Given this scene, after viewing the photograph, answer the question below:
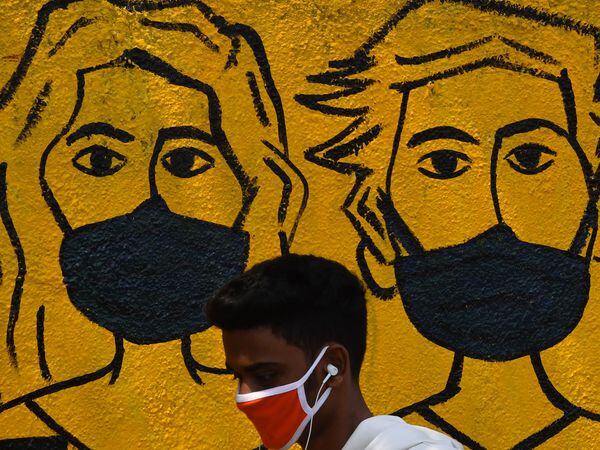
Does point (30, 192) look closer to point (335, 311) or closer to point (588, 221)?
point (335, 311)

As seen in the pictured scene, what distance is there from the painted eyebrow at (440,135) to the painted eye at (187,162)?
0.82m

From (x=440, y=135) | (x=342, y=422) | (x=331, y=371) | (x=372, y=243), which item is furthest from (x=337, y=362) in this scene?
(x=440, y=135)

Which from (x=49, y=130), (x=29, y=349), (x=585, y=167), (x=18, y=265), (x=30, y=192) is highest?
(x=585, y=167)

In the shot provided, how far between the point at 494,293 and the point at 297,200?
2.90ft

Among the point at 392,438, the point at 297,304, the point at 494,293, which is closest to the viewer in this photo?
the point at 392,438

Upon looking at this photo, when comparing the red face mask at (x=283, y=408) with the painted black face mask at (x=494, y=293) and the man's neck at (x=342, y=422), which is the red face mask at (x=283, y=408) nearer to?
the man's neck at (x=342, y=422)

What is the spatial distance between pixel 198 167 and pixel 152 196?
0.22 meters

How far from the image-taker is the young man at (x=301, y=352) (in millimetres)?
2584

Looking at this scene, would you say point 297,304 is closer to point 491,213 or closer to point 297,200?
point 297,200

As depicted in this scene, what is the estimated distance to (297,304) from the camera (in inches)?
102

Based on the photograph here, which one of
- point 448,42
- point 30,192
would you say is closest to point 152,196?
point 30,192

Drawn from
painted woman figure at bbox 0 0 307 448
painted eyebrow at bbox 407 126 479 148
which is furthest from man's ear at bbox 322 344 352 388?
painted eyebrow at bbox 407 126 479 148

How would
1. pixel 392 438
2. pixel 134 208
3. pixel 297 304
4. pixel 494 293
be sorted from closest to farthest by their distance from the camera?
pixel 392 438 < pixel 297 304 < pixel 134 208 < pixel 494 293

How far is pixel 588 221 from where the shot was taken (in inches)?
163
